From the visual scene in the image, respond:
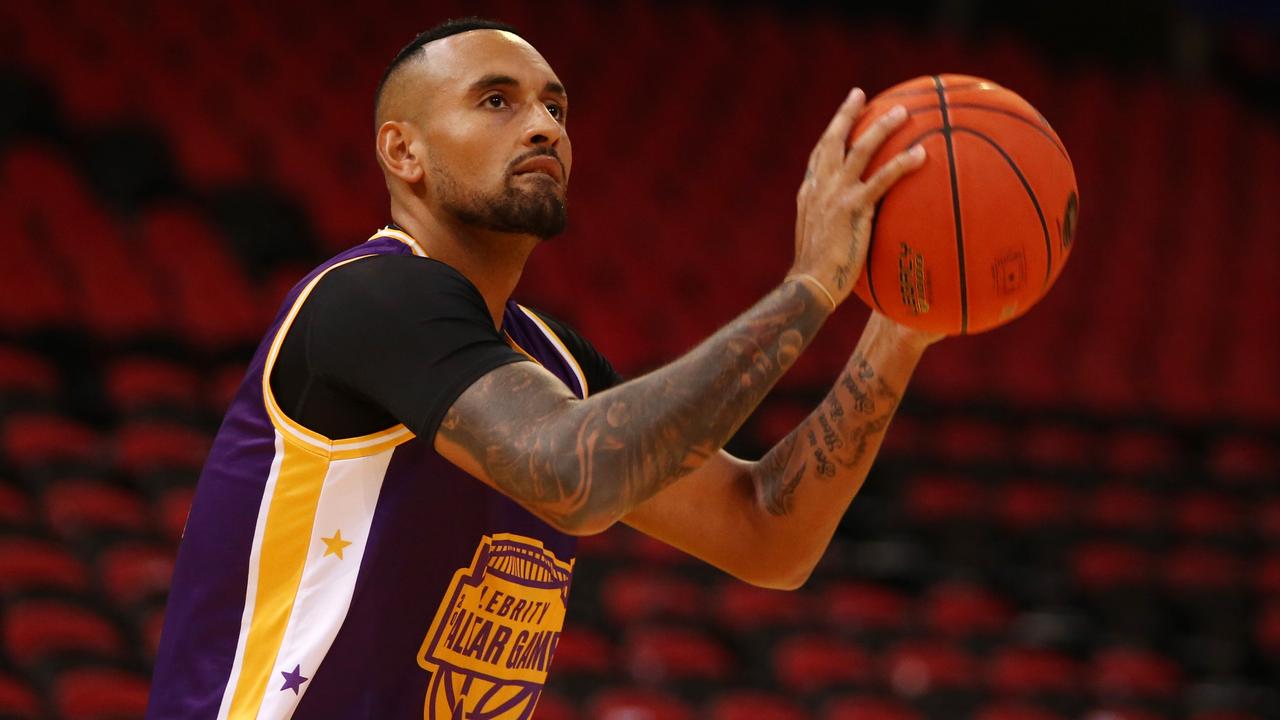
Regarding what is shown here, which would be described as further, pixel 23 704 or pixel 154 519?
pixel 154 519

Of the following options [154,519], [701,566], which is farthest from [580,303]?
[154,519]

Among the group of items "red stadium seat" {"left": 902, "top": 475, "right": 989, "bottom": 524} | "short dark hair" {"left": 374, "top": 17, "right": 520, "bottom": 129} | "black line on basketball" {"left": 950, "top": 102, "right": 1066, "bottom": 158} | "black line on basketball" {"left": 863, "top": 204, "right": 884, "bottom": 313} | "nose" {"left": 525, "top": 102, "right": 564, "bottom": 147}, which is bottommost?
"black line on basketball" {"left": 863, "top": 204, "right": 884, "bottom": 313}

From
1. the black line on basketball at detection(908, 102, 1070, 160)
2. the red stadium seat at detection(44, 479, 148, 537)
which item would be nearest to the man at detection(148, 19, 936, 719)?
the black line on basketball at detection(908, 102, 1070, 160)

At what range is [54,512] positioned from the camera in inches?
208

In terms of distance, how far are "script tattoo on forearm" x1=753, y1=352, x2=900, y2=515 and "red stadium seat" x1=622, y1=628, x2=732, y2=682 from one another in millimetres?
3230

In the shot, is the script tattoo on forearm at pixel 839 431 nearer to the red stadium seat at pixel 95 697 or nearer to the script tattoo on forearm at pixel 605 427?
the script tattoo on forearm at pixel 605 427

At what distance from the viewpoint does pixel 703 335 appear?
762 cm

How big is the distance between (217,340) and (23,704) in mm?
2568

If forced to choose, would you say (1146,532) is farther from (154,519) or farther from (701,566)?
(154,519)

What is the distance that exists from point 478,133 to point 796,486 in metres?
0.77

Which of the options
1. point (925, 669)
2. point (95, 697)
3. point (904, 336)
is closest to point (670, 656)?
point (925, 669)

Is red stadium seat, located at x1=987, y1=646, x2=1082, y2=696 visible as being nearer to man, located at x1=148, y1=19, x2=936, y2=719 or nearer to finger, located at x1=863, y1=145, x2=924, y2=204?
man, located at x1=148, y1=19, x2=936, y2=719

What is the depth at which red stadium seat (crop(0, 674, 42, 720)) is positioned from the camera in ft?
13.3

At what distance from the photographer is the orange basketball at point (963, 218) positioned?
196 centimetres
